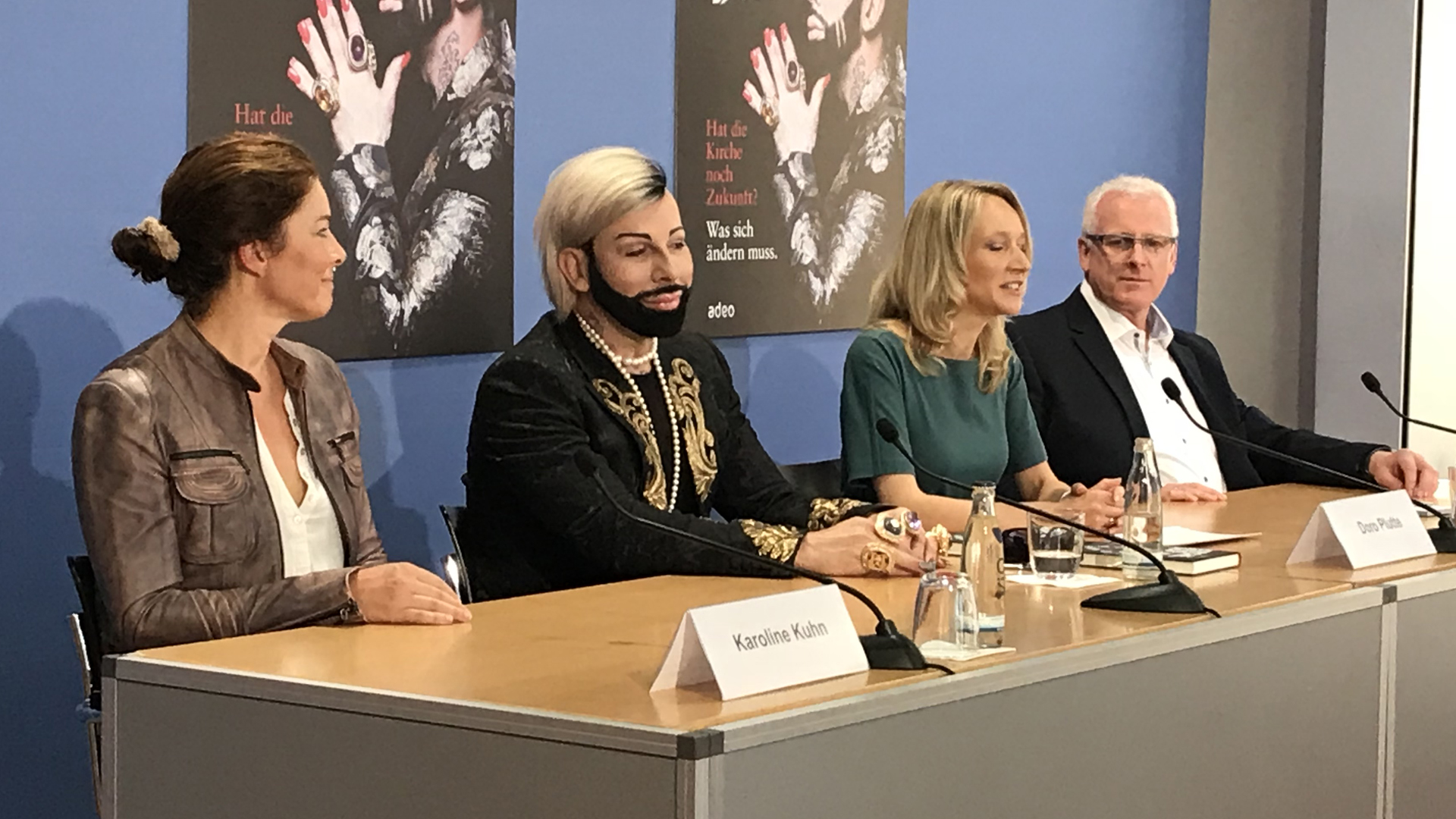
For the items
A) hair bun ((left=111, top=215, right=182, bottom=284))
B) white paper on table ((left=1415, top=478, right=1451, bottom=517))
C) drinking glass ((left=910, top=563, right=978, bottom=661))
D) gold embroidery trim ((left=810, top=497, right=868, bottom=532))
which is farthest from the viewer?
white paper on table ((left=1415, top=478, right=1451, bottom=517))

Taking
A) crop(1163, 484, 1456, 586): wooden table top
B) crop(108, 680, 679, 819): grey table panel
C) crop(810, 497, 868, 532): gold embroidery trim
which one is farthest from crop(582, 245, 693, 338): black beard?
crop(108, 680, 679, 819): grey table panel

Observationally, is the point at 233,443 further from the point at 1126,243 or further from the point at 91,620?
the point at 1126,243

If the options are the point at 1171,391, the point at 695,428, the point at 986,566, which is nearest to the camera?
the point at 986,566

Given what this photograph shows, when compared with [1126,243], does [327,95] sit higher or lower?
higher

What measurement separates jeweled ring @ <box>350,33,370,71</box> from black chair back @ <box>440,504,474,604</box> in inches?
34.0

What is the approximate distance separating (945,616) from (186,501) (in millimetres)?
1069

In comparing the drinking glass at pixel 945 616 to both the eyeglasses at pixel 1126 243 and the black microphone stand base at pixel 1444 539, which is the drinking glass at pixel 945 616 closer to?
the black microphone stand base at pixel 1444 539

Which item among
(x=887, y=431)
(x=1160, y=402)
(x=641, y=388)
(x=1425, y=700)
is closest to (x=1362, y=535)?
(x=1425, y=700)

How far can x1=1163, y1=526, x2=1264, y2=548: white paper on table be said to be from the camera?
3145 millimetres

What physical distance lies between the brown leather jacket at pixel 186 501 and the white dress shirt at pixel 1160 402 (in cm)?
209

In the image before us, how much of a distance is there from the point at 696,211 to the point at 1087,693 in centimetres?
219

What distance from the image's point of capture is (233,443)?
2.71 metres

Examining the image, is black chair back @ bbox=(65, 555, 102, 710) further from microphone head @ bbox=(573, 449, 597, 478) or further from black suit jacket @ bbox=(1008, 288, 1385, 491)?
black suit jacket @ bbox=(1008, 288, 1385, 491)

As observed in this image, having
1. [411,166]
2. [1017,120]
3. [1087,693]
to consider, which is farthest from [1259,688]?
[1017,120]
